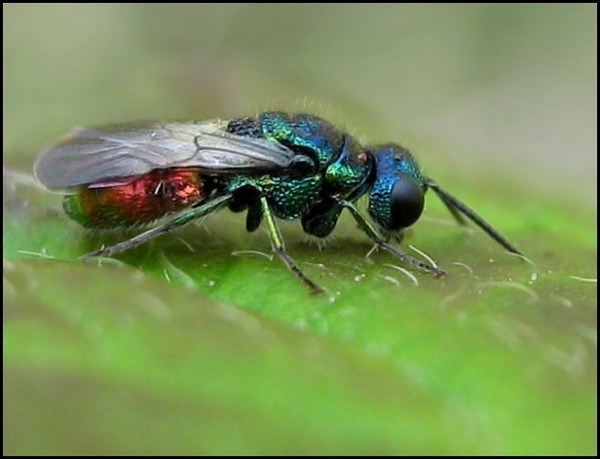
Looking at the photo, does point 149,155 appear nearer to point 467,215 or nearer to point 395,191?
point 395,191

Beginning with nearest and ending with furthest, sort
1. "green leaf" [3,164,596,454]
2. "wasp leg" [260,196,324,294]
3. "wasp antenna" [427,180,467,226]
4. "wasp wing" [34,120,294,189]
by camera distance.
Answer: "green leaf" [3,164,596,454] < "wasp leg" [260,196,324,294] < "wasp wing" [34,120,294,189] < "wasp antenna" [427,180,467,226]

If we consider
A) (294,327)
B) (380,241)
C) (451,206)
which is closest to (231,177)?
(380,241)

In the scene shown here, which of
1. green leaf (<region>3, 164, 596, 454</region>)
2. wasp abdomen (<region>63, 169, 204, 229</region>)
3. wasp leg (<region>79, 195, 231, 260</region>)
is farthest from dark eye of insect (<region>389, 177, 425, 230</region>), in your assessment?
green leaf (<region>3, 164, 596, 454</region>)

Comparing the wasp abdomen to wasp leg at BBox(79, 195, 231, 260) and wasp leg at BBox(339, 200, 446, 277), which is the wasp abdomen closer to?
wasp leg at BBox(79, 195, 231, 260)

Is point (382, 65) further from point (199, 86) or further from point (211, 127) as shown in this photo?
point (211, 127)

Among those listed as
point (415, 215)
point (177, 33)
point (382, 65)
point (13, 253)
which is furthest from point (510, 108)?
point (13, 253)

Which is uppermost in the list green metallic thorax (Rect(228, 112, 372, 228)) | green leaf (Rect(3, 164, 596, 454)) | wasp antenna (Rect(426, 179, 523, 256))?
green leaf (Rect(3, 164, 596, 454))

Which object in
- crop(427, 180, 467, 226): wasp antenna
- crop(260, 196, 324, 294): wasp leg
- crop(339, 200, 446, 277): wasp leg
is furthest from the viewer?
crop(427, 180, 467, 226): wasp antenna

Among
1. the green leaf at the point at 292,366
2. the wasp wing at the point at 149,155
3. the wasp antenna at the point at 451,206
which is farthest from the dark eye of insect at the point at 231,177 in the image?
the green leaf at the point at 292,366
